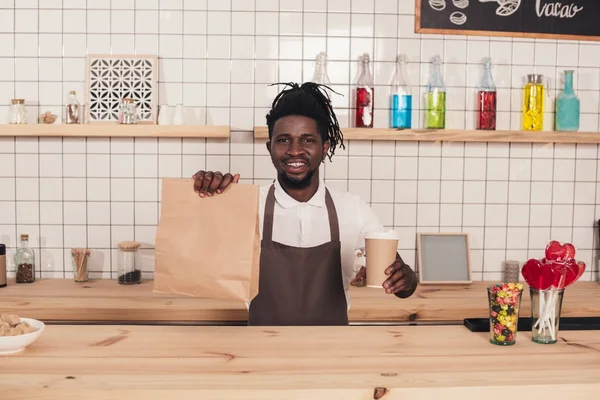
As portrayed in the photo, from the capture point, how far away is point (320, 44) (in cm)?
285

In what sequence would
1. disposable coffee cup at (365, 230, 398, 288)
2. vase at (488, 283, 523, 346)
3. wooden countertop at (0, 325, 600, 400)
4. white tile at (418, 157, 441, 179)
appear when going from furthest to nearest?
white tile at (418, 157, 441, 179)
disposable coffee cup at (365, 230, 398, 288)
vase at (488, 283, 523, 346)
wooden countertop at (0, 325, 600, 400)

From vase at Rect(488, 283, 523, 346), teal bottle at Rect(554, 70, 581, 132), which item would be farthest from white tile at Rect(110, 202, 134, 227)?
teal bottle at Rect(554, 70, 581, 132)

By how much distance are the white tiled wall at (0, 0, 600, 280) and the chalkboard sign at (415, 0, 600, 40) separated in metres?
0.05

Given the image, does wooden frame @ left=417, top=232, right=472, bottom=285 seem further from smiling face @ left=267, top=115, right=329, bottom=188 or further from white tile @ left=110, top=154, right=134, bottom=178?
white tile @ left=110, top=154, right=134, bottom=178

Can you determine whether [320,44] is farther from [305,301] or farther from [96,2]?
[305,301]

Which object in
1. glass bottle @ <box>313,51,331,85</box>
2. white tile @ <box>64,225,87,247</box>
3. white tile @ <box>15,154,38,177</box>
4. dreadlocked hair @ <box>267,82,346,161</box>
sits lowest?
white tile @ <box>64,225,87,247</box>

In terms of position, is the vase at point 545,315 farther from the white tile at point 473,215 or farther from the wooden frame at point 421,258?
the white tile at point 473,215

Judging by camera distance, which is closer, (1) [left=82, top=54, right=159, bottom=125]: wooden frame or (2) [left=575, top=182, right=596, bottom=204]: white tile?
(1) [left=82, top=54, right=159, bottom=125]: wooden frame

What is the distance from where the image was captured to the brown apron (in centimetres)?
209

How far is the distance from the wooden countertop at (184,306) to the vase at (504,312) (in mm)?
917

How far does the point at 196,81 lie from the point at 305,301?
49.1 inches

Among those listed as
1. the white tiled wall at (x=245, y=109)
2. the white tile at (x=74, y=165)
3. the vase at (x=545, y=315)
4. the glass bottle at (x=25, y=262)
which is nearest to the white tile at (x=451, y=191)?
the white tiled wall at (x=245, y=109)

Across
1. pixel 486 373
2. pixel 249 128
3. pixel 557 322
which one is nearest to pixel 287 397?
pixel 486 373

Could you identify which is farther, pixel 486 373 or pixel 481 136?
pixel 481 136
